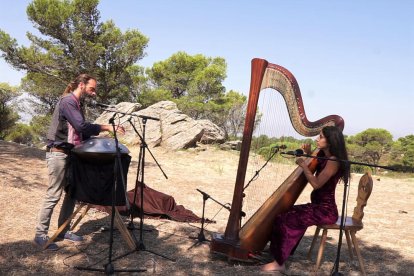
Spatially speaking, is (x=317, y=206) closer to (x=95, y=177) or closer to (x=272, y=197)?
(x=272, y=197)

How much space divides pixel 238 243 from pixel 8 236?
2556 mm

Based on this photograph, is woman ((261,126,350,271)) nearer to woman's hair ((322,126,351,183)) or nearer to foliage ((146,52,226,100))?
woman's hair ((322,126,351,183))

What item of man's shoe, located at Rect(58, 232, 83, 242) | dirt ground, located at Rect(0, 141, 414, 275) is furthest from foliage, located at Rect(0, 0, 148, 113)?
man's shoe, located at Rect(58, 232, 83, 242)

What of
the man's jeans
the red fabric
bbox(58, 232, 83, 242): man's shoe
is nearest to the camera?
the man's jeans

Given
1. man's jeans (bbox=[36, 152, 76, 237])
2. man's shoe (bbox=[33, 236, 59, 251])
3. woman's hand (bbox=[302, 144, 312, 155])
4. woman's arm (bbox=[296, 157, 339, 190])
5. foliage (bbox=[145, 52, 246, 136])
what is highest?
foliage (bbox=[145, 52, 246, 136])

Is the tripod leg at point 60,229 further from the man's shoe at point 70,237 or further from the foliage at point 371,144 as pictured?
the foliage at point 371,144

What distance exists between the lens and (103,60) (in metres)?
21.1

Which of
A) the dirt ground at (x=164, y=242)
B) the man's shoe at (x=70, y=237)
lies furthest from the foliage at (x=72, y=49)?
the man's shoe at (x=70, y=237)

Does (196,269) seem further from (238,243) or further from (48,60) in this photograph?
(48,60)

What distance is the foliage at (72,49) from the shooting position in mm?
19562

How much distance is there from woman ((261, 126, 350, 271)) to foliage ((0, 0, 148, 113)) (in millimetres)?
18069

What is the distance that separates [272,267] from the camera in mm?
3881


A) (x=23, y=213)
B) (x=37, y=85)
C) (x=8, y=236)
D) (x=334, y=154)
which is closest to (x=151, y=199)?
(x=23, y=213)

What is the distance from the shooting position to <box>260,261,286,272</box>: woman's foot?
3.87 metres
